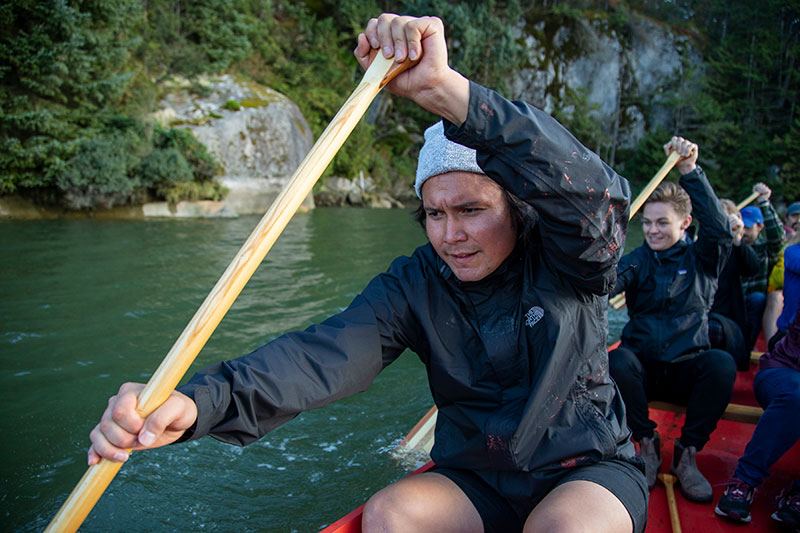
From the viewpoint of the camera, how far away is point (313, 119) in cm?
2025

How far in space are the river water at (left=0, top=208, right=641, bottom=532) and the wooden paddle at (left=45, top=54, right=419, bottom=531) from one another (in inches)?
68.4

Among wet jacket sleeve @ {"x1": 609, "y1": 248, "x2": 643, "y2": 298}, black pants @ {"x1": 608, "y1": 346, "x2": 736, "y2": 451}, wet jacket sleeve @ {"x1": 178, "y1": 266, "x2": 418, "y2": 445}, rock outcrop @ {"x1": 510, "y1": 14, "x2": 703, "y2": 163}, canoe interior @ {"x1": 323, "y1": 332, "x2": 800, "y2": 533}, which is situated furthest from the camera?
rock outcrop @ {"x1": 510, "y1": 14, "x2": 703, "y2": 163}

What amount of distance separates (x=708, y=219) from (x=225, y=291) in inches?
98.3

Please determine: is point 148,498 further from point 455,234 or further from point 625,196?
point 625,196

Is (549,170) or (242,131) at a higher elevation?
(549,170)

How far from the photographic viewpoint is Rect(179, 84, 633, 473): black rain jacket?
1.19 m

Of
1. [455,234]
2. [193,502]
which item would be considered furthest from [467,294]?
[193,502]

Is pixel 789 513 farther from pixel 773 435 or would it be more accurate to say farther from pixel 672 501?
pixel 672 501

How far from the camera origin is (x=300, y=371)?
1274mm

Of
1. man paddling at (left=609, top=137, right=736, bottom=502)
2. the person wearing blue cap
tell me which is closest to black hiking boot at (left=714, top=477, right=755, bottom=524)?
man paddling at (left=609, top=137, right=736, bottom=502)

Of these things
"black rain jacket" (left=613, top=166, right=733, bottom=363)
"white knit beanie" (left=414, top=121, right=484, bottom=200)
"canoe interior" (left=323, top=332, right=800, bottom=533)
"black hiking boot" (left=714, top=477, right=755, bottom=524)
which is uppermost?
"white knit beanie" (left=414, top=121, right=484, bottom=200)

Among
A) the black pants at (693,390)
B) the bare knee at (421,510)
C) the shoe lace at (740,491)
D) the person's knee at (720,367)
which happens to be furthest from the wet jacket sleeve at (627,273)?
the bare knee at (421,510)

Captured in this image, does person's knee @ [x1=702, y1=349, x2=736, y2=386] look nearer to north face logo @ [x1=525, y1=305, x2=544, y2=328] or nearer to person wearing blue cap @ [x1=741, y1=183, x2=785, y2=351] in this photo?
north face logo @ [x1=525, y1=305, x2=544, y2=328]

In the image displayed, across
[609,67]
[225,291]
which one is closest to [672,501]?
[225,291]
